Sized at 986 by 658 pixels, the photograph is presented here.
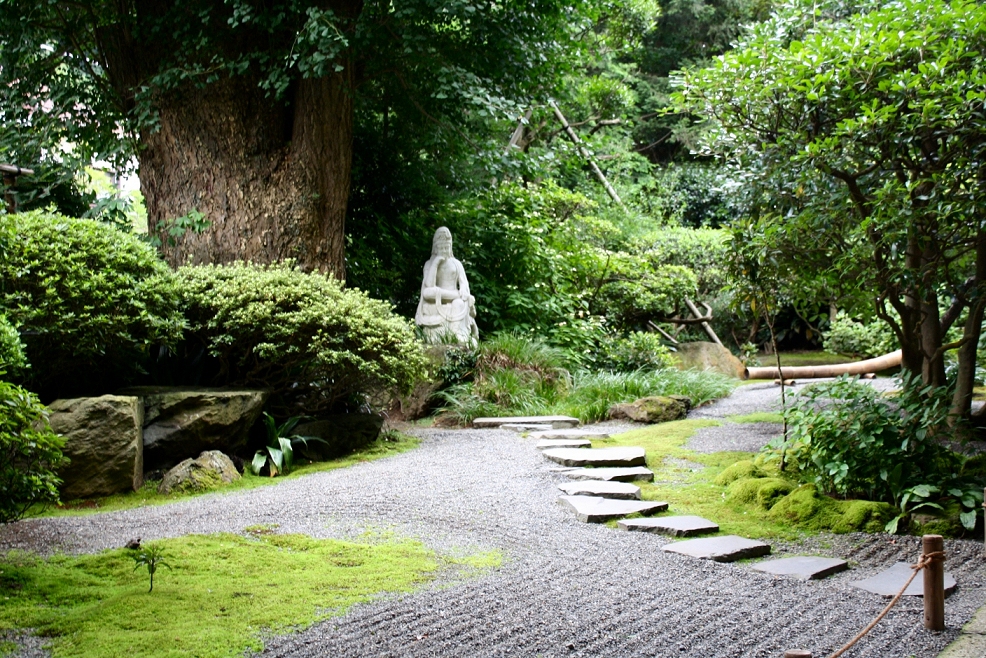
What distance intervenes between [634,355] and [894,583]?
329 inches

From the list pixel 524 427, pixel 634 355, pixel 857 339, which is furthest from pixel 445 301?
pixel 857 339

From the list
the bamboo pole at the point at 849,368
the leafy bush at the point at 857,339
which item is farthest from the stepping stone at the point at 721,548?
the leafy bush at the point at 857,339

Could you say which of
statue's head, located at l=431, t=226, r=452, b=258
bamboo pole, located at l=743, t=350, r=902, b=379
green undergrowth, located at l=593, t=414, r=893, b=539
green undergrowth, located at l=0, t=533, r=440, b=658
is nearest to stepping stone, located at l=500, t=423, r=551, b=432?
green undergrowth, located at l=593, t=414, r=893, b=539

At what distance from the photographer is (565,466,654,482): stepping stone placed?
217 inches

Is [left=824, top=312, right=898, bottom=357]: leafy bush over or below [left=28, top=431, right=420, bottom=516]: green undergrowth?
over

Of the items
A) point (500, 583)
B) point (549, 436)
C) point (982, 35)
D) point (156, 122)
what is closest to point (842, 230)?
point (982, 35)

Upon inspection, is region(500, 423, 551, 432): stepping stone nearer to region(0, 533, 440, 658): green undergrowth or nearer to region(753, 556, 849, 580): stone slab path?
region(0, 533, 440, 658): green undergrowth

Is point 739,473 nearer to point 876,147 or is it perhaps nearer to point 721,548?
point 721,548

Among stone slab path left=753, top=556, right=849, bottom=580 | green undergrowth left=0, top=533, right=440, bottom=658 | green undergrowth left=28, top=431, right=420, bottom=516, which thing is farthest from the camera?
green undergrowth left=28, top=431, right=420, bottom=516

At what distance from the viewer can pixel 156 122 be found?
27.1 ft

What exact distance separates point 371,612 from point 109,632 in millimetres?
916

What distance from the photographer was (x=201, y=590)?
3.22m

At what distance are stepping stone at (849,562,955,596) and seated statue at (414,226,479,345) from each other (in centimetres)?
687

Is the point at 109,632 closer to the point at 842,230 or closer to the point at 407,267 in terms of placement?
the point at 842,230
